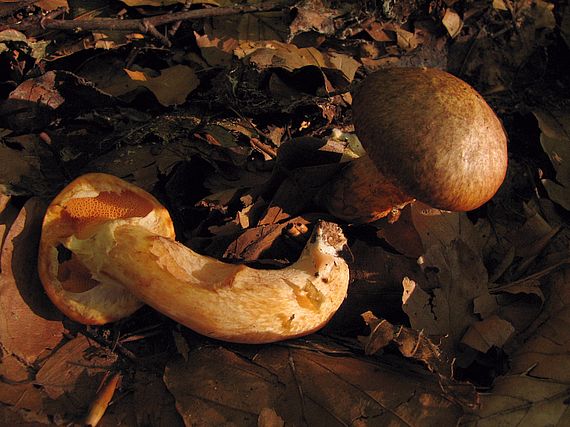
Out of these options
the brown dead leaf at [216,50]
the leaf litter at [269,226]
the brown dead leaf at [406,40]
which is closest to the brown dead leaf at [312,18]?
the leaf litter at [269,226]

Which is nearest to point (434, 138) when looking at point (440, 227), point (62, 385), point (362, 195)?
point (362, 195)

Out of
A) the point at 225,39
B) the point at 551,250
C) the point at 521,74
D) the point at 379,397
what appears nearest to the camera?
the point at 379,397

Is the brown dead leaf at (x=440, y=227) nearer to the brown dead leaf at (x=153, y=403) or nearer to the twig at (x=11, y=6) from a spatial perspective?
the brown dead leaf at (x=153, y=403)

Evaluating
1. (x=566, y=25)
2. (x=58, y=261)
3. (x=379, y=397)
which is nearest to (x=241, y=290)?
(x=379, y=397)

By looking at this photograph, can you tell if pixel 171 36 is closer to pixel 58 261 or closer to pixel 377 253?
pixel 58 261

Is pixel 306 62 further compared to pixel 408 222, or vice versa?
pixel 306 62

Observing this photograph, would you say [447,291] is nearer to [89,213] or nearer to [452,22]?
[89,213]

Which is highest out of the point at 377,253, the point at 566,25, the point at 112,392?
the point at 566,25

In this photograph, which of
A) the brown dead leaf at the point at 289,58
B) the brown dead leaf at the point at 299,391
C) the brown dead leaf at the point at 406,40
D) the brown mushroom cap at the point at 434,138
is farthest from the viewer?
the brown dead leaf at the point at 406,40
